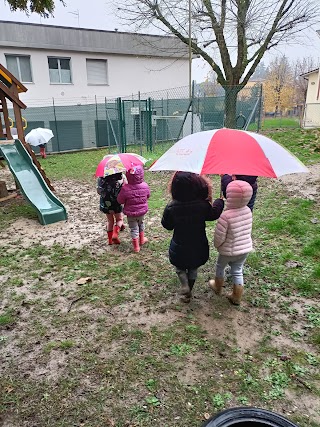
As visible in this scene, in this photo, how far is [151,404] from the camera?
214 centimetres

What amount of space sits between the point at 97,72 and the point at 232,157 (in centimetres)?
1887

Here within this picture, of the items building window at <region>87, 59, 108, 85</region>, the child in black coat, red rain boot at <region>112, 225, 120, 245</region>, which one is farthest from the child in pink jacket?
building window at <region>87, 59, 108, 85</region>

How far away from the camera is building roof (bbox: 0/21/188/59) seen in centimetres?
1609

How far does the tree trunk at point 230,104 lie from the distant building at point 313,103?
8.99 m

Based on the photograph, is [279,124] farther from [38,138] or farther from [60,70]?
[38,138]

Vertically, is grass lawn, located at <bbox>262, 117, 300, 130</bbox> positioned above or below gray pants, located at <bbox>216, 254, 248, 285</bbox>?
above

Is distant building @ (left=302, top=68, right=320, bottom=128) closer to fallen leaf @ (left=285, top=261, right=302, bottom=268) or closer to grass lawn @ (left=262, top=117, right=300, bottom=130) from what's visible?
grass lawn @ (left=262, top=117, right=300, bottom=130)

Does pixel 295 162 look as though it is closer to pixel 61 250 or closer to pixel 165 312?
pixel 165 312

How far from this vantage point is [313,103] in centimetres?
A: 1947

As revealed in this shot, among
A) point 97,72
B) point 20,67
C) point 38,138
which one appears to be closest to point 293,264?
point 38,138

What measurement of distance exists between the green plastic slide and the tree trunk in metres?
7.95

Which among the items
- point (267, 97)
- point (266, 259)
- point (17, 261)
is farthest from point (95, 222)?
point (267, 97)

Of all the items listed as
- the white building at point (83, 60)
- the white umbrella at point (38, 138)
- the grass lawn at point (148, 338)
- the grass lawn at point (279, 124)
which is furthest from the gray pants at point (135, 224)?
the grass lawn at point (279, 124)

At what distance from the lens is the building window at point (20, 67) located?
16.7m
